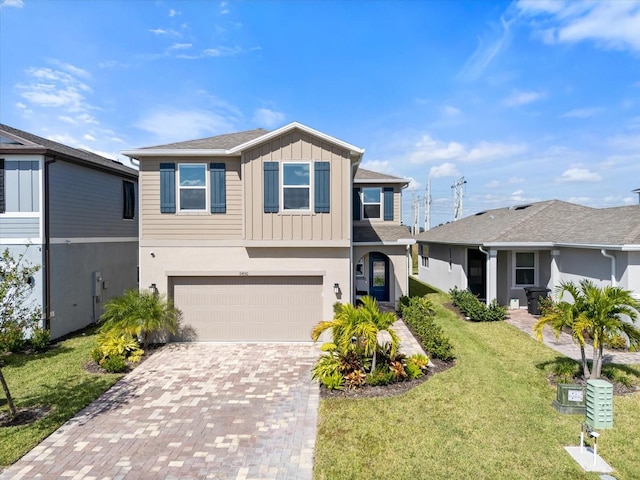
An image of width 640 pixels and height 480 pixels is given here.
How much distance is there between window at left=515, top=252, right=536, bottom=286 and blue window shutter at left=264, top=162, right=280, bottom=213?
11.1m

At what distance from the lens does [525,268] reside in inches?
610

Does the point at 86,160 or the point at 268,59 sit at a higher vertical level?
the point at 268,59

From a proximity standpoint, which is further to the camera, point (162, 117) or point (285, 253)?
point (162, 117)

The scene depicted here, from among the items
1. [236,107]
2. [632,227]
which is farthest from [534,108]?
[236,107]

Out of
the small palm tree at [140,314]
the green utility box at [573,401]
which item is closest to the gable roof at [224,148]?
the small palm tree at [140,314]

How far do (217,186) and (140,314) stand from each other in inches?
169

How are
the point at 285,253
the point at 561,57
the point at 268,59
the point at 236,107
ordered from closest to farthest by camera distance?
the point at 285,253 < the point at 561,57 < the point at 268,59 < the point at 236,107

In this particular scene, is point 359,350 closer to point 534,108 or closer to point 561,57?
point 561,57

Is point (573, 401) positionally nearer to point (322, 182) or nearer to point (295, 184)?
point (322, 182)

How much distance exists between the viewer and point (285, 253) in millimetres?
11023

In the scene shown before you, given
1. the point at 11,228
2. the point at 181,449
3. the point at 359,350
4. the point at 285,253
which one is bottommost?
the point at 181,449

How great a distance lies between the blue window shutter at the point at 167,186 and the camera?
10.9m

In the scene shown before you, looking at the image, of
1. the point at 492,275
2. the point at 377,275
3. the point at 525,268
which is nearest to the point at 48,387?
the point at 377,275

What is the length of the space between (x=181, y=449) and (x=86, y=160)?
11388 mm
